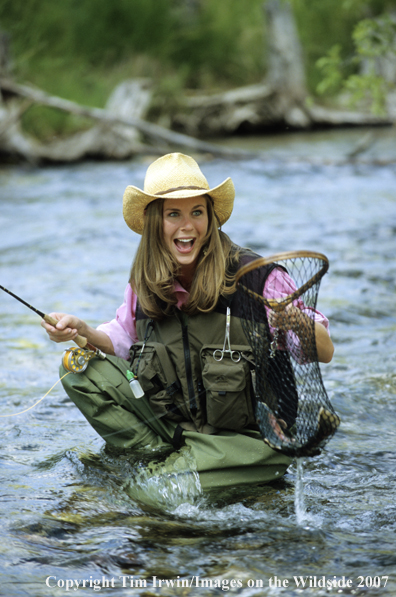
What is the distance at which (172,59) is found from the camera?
67.5 ft

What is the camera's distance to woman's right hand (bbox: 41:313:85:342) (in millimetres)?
2855

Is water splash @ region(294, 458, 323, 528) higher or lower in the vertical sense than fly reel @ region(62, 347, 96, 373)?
lower

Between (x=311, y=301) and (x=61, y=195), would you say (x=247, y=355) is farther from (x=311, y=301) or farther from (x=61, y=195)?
(x=61, y=195)

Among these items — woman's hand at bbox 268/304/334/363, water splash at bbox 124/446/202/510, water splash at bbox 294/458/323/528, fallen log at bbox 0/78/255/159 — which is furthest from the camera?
fallen log at bbox 0/78/255/159

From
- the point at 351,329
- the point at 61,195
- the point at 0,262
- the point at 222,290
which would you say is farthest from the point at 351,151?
the point at 222,290

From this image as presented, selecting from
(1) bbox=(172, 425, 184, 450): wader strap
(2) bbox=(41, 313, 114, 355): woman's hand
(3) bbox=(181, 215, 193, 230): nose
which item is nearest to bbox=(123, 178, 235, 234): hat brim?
(3) bbox=(181, 215, 193, 230): nose

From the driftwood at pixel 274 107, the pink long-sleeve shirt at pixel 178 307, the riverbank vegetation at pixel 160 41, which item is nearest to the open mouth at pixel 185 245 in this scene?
the pink long-sleeve shirt at pixel 178 307

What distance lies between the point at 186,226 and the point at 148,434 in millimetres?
928

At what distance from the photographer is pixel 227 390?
2.78m

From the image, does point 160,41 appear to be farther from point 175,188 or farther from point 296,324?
point 296,324

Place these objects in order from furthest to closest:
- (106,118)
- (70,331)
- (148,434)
Answer: (106,118)
(148,434)
(70,331)

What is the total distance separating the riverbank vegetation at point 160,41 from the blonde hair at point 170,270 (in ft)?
43.0

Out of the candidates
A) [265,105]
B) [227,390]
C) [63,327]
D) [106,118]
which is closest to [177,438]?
[227,390]

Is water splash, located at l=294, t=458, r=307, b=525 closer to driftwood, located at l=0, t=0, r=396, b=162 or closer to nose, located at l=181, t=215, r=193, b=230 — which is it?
nose, located at l=181, t=215, r=193, b=230
